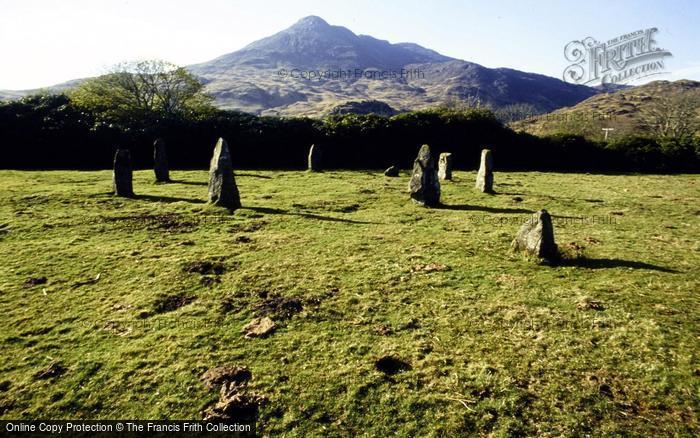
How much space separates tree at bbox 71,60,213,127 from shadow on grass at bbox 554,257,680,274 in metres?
35.4

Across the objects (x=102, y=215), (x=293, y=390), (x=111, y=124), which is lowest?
(x=293, y=390)

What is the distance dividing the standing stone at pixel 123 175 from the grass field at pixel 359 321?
3.48 m

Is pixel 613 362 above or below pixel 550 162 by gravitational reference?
below

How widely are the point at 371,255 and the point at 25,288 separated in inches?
358

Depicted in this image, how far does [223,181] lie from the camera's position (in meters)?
17.2

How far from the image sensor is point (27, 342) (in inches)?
296

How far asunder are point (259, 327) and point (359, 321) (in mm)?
2091

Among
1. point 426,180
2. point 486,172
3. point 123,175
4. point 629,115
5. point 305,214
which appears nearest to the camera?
point 305,214

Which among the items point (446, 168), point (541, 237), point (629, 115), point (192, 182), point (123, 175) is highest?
point (629, 115)

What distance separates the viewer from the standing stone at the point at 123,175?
1939 cm

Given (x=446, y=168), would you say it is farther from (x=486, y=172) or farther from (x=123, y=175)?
(x=123, y=175)

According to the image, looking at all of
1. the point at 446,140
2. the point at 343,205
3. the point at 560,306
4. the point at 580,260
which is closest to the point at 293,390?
the point at 560,306

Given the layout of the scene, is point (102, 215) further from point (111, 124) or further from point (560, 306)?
point (111, 124)

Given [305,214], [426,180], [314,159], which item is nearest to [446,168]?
[426,180]
